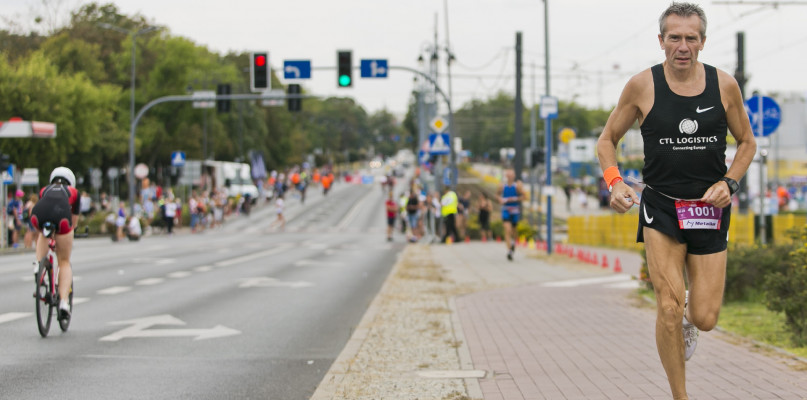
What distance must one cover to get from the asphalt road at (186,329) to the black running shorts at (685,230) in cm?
274

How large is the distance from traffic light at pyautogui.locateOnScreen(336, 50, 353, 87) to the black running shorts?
2839 centimetres

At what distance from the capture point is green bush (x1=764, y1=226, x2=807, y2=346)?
8.16m

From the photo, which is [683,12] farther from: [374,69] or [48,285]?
[374,69]

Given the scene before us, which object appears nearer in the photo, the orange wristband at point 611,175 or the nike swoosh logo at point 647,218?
the nike swoosh logo at point 647,218

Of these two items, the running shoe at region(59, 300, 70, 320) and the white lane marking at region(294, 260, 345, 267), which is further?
the white lane marking at region(294, 260, 345, 267)

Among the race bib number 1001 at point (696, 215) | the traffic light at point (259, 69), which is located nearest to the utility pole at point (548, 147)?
the traffic light at point (259, 69)

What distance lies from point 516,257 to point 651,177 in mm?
18978

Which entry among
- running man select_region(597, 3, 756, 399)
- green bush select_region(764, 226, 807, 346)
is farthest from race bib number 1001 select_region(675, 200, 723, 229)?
green bush select_region(764, 226, 807, 346)

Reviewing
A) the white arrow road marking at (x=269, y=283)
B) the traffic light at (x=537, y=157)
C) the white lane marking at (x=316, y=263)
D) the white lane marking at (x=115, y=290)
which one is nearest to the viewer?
the white lane marking at (x=115, y=290)

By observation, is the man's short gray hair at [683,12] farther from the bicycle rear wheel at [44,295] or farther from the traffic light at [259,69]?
the traffic light at [259,69]

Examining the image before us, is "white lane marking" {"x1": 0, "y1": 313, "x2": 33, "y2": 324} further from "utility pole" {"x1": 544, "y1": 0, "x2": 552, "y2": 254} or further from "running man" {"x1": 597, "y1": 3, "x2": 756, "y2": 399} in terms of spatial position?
"utility pole" {"x1": 544, "y1": 0, "x2": 552, "y2": 254}

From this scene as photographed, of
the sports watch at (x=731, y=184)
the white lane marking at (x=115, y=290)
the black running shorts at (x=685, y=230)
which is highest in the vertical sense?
the sports watch at (x=731, y=184)

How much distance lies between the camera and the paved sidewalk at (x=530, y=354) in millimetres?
6657

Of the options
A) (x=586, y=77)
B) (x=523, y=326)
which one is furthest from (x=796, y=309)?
(x=586, y=77)
